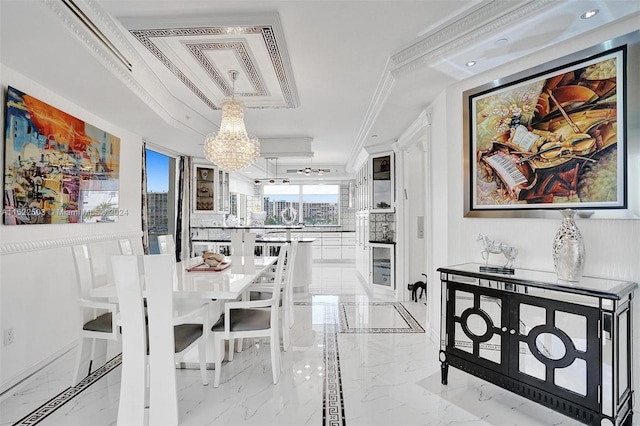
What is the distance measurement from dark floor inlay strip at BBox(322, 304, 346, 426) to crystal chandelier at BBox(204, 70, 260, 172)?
82.7 inches

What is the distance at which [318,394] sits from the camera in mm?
2387

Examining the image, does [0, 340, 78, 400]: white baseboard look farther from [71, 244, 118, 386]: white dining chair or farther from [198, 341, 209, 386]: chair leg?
[198, 341, 209, 386]: chair leg

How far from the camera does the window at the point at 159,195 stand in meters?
5.34

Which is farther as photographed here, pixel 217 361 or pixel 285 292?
pixel 285 292

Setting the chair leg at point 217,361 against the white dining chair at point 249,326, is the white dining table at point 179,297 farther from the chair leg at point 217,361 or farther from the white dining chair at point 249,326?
the chair leg at point 217,361

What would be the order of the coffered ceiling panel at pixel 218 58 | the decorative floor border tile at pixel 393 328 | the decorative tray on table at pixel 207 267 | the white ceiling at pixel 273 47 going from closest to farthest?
the white ceiling at pixel 273 47, the coffered ceiling panel at pixel 218 58, the decorative tray on table at pixel 207 267, the decorative floor border tile at pixel 393 328

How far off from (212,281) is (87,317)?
101 cm

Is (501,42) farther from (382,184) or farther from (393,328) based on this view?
(382,184)

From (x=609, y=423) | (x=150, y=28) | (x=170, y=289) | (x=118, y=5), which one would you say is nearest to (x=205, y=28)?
(x=150, y=28)

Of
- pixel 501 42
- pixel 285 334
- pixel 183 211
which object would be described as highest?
pixel 501 42

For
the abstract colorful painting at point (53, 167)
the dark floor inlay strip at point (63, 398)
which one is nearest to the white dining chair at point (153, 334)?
the dark floor inlay strip at point (63, 398)

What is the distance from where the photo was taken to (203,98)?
3.71 m

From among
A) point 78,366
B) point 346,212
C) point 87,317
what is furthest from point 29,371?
point 346,212

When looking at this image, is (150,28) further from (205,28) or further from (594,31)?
(594,31)
